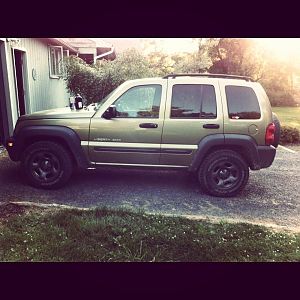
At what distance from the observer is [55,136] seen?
509 centimetres

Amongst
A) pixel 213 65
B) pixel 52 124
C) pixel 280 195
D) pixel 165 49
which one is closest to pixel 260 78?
pixel 213 65

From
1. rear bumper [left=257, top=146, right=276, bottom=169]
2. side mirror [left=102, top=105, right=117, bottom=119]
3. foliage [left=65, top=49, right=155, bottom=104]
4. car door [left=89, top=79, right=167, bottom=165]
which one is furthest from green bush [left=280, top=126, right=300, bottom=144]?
side mirror [left=102, top=105, right=117, bottom=119]

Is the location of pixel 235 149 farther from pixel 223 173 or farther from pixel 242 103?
pixel 242 103

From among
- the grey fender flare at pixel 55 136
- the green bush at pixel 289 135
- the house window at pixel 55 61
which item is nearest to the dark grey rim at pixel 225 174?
the grey fender flare at pixel 55 136

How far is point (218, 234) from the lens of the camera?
3760mm

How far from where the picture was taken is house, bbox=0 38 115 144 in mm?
7688

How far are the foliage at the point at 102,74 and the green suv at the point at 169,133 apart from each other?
18.7 feet

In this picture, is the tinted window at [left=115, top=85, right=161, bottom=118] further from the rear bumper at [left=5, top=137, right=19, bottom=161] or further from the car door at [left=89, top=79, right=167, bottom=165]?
the rear bumper at [left=5, top=137, right=19, bottom=161]

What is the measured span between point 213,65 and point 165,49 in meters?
4.30

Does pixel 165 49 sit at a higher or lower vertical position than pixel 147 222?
higher

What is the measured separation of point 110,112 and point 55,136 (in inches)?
36.2

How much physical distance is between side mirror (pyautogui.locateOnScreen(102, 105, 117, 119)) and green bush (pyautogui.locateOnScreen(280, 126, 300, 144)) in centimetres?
608

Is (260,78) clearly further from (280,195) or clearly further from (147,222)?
(147,222)

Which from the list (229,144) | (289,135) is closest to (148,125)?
(229,144)
